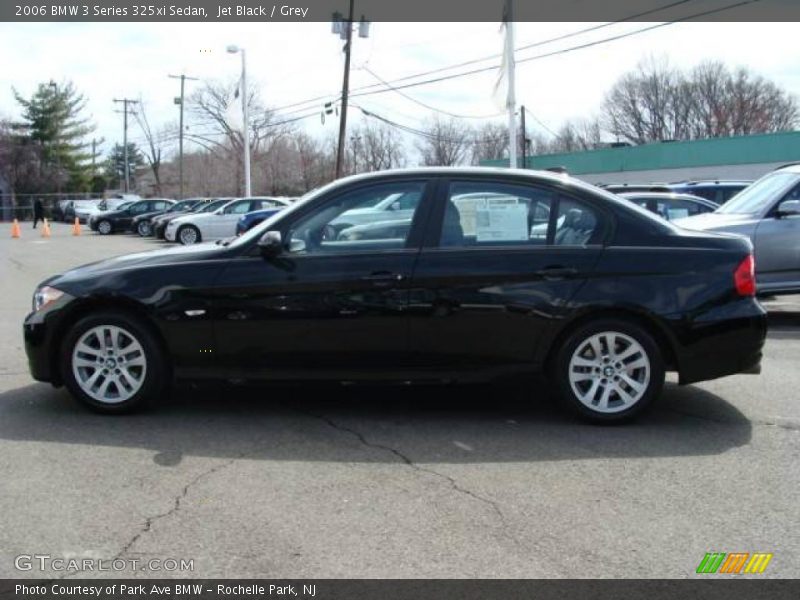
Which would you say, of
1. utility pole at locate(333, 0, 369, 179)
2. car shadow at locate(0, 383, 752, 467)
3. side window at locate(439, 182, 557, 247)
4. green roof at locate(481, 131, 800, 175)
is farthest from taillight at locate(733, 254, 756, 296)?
green roof at locate(481, 131, 800, 175)

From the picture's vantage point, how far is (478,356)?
535cm

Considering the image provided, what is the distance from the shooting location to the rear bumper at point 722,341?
5348 millimetres

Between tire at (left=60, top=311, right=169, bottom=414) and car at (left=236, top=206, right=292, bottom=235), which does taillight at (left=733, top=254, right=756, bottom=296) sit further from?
car at (left=236, top=206, right=292, bottom=235)

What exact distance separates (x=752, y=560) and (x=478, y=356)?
2.27 m

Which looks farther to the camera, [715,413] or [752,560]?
[715,413]

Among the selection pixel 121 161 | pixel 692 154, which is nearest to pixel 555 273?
pixel 692 154

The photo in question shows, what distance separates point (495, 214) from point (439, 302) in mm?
750

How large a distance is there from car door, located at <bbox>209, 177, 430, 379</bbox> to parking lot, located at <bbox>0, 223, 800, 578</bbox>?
457 millimetres

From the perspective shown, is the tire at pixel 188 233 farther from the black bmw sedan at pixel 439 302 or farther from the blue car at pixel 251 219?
the black bmw sedan at pixel 439 302

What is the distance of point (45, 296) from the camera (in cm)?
558
